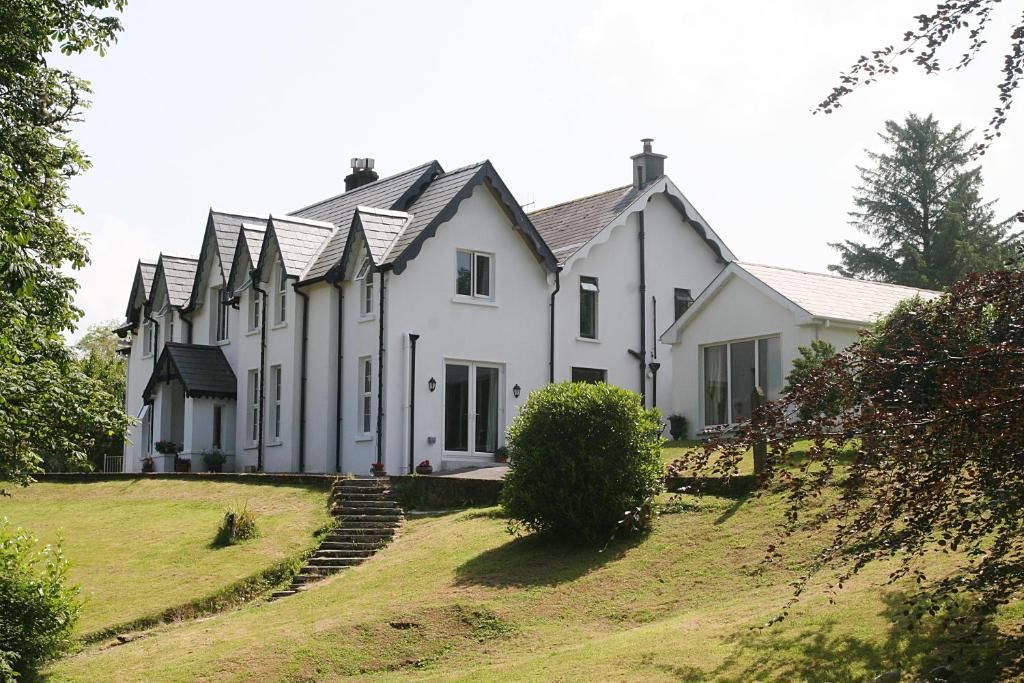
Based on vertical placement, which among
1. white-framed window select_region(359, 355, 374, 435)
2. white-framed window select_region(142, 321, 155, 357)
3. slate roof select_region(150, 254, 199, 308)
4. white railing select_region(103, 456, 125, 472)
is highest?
slate roof select_region(150, 254, 199, 308)

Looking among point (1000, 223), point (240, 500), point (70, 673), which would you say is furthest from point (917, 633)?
point (1000, 223)

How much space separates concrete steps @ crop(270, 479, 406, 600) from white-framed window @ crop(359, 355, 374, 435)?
15.3 ft

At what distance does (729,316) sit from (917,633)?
A: 20140mm

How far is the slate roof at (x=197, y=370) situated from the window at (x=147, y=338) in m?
5.05

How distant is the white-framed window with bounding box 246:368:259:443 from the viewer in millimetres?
35844

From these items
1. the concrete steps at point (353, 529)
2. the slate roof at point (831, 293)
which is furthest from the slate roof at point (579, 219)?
the concrete steps at point (353, 529)

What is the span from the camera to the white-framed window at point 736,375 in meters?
31.6

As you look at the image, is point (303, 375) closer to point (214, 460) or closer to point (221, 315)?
point (214, 460)

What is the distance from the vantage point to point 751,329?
32.0m

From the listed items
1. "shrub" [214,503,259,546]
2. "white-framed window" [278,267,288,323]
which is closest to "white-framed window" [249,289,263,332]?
"white-framed window" [278,267,288,323]

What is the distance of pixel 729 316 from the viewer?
32.7 metres

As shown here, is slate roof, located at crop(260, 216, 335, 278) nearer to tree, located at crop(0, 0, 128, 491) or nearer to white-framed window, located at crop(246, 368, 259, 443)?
white-framed window, located at crop(246, 368, 259, 443)

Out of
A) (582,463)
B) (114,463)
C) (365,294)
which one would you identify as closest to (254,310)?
(365,294)

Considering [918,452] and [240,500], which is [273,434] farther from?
[918,452]
